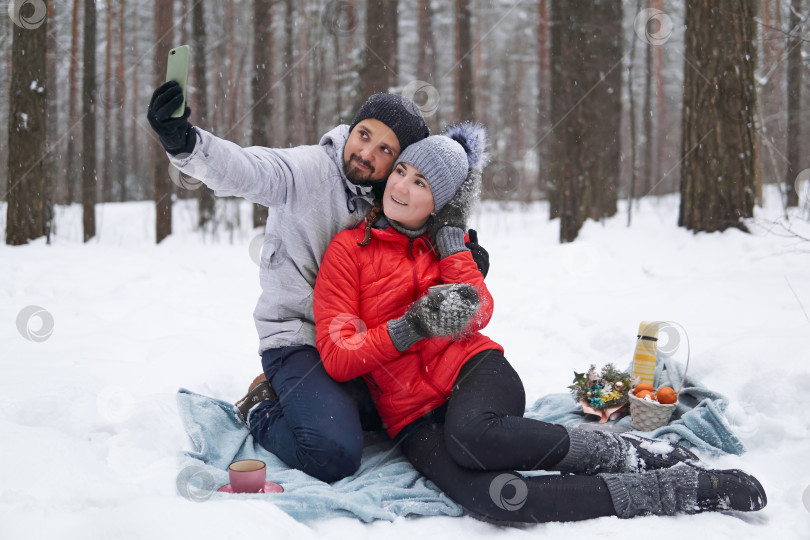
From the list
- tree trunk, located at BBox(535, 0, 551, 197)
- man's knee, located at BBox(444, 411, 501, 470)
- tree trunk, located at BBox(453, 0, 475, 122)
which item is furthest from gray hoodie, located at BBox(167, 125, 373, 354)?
tree trunk, located at BBox(453, 0, 475, 122)

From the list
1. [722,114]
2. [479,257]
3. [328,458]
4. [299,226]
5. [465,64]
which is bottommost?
[328,458]

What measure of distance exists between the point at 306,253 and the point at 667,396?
1.81 m

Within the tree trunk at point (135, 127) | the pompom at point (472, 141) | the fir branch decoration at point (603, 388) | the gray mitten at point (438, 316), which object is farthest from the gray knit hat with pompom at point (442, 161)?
the tree trunk at point (135, 127)

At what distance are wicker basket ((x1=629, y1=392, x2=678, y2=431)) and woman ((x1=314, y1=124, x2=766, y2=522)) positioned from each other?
1.47ft

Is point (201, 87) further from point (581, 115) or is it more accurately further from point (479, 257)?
point (479, 257)

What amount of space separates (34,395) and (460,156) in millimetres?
2046

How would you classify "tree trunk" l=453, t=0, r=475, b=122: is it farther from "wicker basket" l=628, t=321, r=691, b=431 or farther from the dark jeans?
the dark jeans

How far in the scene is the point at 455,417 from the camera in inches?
88.0

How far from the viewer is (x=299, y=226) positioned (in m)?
2.73

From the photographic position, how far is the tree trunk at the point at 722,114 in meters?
5.39

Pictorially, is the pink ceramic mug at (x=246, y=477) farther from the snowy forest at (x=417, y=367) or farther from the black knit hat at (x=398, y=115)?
the black knit hat at (x=398, y=115)

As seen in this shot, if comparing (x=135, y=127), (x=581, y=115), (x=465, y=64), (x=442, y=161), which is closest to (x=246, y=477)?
(x=442, y=161)

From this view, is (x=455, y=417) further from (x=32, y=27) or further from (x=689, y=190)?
(x=32, y=27)

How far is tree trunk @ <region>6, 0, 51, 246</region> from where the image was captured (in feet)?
26.2
